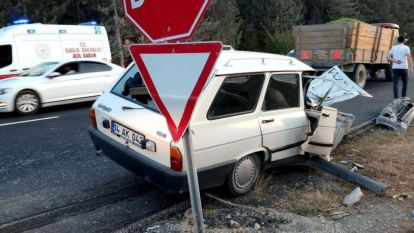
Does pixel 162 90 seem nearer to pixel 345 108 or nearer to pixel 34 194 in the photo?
pixel 34 194

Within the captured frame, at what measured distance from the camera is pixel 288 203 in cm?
449

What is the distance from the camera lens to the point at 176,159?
149 inches

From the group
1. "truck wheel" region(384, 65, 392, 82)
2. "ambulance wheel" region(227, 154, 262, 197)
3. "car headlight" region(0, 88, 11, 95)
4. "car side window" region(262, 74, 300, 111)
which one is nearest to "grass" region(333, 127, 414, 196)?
"car side window" region(262, 74, 300, 111)

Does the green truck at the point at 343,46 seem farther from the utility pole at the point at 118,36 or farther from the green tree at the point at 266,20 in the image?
the green tree at the point at 266,20

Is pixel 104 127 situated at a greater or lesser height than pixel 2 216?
greater

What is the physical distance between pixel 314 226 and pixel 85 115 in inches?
270

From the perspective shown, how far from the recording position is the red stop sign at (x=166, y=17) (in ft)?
8.48

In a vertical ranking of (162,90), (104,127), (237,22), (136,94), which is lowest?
(237,22)

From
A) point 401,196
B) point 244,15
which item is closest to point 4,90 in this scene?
point 401,196

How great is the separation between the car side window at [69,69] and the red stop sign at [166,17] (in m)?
8.35

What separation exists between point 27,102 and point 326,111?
7.35m

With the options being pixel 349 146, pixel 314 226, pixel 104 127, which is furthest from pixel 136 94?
pixel 349 146

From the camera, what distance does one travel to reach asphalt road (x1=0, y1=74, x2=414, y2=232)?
13.5 ft

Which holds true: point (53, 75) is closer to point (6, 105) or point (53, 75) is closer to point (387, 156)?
point (6, 105)
